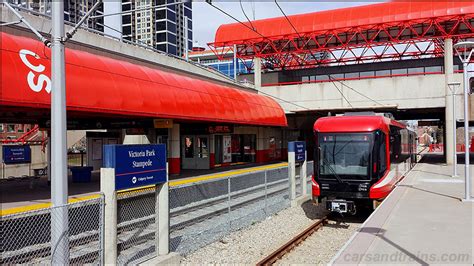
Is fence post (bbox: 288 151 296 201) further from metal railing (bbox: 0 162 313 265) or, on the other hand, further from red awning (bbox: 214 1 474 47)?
red awning (bbox: 214 1 474 47)

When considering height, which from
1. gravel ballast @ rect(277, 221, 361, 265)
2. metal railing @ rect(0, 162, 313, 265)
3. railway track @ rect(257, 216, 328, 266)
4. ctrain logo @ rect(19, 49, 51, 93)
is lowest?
gravel ballast @ rect(277, 221, 361, 265)

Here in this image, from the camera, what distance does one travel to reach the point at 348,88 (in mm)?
30125

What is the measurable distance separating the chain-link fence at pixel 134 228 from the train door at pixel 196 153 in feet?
49.3

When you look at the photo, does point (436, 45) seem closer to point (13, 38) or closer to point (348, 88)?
point (348, 88)

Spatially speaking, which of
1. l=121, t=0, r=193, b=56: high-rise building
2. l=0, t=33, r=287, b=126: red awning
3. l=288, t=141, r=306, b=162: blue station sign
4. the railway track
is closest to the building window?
l=121, t=0, r=193, b=56: high-rise building

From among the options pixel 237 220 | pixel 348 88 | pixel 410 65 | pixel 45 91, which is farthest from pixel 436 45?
pixel 45 91

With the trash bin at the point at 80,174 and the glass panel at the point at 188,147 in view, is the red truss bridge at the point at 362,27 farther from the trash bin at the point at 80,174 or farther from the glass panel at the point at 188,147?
the trash bin at the point at 80,174

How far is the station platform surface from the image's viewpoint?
7.19 meters

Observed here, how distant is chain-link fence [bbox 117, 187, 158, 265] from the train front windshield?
550cm

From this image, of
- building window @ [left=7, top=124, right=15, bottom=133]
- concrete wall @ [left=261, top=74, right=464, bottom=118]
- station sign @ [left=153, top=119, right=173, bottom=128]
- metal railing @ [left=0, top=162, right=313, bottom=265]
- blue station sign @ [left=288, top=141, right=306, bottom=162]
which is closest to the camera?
metal railing @ [left=0, top=162, right=313, bottom=265]

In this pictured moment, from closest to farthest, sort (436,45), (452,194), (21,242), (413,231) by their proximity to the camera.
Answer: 1. (21,242)
2. (413,231)
3. (452,194)
4. (436,45)

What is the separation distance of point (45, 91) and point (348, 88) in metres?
23.1

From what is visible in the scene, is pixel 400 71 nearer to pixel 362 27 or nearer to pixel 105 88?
pixel 362 27

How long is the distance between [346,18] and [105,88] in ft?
84.5
